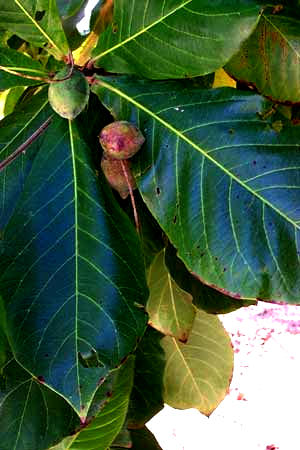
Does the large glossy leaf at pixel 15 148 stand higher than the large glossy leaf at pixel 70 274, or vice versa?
the large glossy leaf at pixel 15 148

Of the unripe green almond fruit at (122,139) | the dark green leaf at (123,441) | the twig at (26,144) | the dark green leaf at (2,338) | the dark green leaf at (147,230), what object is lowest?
the dark green leaf at (123,441)

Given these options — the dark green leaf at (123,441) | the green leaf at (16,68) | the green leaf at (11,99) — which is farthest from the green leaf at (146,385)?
the green leaf at (16,68)

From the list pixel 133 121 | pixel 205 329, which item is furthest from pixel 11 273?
pixel 205 329

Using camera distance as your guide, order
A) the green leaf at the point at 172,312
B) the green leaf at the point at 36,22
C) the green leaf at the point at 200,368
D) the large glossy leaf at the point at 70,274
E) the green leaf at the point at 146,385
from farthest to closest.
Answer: the green leaf at the point at 200,368
the green leaf at the point at 146,385
the green leaf at the point at 172,312
the green leaf at the point at 36,22
the large glossy leaf at the point at 70,274

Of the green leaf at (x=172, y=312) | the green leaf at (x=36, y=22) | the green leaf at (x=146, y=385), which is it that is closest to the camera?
the green leaf at (x=36, y=22)

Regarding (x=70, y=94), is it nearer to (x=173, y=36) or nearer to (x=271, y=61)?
(x=173, y=36)

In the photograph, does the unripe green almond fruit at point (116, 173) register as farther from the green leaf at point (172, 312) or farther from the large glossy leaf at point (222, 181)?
the green leaf at point (172, 312)

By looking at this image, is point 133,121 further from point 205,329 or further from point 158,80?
point 205,329

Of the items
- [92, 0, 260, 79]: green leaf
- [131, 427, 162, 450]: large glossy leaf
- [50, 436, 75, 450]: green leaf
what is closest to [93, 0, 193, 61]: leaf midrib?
[92, 0, 260, 79]: green leaf
